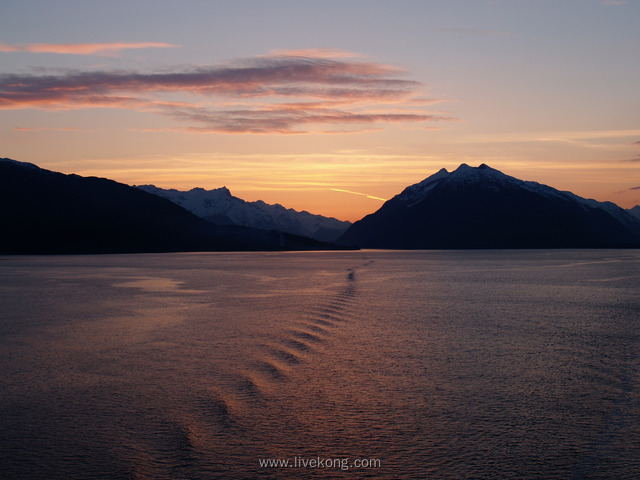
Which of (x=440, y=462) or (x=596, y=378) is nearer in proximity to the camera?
(x=440, y=462)

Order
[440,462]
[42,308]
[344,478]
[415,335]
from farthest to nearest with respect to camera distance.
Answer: [42,308] < [415,335] < [440,462] < [344,478]

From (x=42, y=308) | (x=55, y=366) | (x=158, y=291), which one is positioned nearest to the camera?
(x=55, y=366)

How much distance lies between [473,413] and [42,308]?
3142 cm

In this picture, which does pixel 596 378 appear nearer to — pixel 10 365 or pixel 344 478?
pixel 344 478

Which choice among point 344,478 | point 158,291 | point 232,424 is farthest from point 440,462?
point 158,291

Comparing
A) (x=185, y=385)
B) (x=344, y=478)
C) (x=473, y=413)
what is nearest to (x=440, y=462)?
(x=344, y=478)

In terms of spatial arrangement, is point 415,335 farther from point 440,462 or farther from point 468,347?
point 440,462

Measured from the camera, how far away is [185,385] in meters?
17.4

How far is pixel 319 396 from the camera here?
53.2 ft

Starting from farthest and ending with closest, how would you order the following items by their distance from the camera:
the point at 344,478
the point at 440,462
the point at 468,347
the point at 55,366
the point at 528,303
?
1. the point at 528,303
2. the point at 468,347
3. the point at 55,366
4. the point at 440,462
5. the point at 344,478

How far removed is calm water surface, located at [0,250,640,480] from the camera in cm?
1160

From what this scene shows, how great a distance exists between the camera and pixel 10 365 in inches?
794

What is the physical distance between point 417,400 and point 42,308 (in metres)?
29.8

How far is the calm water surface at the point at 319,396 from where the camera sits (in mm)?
11602
